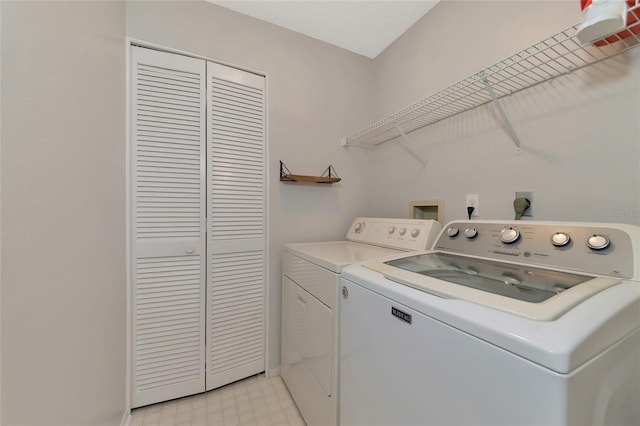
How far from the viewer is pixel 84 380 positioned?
871 millimetres

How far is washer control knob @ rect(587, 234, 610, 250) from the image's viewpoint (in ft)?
2.47

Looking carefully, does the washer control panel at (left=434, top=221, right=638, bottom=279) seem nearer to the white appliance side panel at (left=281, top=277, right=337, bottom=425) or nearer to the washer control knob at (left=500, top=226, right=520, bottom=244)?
the washer control knob at (left=500, top=226, right=520, bottom=244)

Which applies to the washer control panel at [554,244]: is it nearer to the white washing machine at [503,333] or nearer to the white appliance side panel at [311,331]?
the white washing machine at [503,333]

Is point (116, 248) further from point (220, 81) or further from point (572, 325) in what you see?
point (572, 325)

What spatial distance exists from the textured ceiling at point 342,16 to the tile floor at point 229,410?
2.60 metres

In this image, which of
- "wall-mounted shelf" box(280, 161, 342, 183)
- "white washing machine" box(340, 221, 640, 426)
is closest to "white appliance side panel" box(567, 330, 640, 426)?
"white washing machine" box(340, 221, 640, 426)

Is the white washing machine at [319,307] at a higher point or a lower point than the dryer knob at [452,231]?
lower

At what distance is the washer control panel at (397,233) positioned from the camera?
4.36ft

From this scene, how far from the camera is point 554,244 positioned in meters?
0.86

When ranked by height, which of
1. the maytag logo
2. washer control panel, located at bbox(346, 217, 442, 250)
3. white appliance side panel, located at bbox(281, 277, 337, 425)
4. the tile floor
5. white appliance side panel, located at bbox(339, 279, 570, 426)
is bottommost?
the tile floor

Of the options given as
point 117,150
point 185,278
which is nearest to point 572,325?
point 185,278

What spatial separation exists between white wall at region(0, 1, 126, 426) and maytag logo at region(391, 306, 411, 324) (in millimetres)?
944

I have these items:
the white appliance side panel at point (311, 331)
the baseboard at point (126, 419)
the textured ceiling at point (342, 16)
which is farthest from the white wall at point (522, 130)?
the baseboard at point (126, 419)

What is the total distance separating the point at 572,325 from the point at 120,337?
6.02 ft
